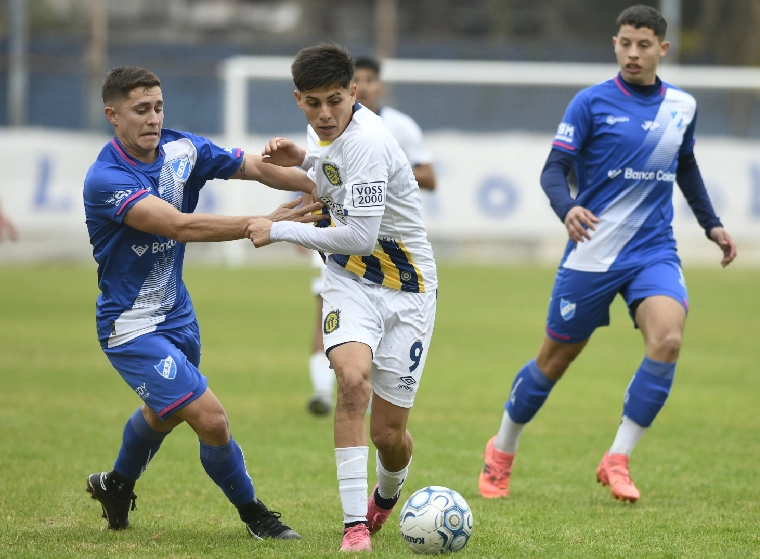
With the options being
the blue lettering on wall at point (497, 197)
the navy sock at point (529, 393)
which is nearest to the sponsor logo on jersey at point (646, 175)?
the navy sock at point (529, 393)

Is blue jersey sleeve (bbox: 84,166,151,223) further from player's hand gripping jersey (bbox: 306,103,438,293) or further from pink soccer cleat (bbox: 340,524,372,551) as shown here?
pink soccer cleat (bbox: 340,524,372,551)

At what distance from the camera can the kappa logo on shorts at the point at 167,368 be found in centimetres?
484

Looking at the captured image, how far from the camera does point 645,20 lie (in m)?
5.98

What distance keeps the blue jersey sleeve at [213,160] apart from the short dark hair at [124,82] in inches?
16.8

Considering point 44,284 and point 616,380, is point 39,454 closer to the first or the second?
point 616,380

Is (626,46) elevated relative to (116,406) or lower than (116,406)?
elevated

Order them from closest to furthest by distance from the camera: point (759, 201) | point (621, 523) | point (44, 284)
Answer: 1. point (621, 523)
2. point (44, 284)
3. point (759, 201)

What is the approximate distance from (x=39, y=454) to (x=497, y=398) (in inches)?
164

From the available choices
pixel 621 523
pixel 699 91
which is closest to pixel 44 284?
pixel 699 91

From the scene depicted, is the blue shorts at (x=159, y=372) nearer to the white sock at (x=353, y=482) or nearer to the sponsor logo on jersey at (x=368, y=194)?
the white sock at (x=353, y=482)

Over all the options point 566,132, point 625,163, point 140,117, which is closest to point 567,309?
point 625,163

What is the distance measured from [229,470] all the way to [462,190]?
16.4 meters

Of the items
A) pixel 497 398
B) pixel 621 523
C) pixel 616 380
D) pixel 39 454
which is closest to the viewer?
pixel 621 523

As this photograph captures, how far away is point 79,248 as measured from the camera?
2228cm
